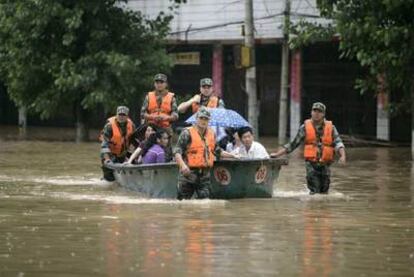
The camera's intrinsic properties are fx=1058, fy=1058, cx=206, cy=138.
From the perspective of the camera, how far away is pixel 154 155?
671 inches

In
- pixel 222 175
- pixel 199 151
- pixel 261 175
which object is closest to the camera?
pixel 199 151

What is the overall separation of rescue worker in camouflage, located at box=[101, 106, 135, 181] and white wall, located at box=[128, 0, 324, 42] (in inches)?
575

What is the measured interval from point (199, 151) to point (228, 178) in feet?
3.08

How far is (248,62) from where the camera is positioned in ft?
86.1

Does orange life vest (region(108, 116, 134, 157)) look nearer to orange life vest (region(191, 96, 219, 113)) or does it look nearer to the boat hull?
orange life vest (region(191, 96, 219, 113))

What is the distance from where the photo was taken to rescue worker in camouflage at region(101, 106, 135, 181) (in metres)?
18.9

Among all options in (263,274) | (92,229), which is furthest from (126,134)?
(263,274)

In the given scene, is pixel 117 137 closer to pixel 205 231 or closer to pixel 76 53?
pixel 205 231

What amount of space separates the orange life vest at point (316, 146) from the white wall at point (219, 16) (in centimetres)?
1671

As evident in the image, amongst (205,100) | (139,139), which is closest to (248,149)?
(205,100)

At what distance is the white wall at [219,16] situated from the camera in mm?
33688

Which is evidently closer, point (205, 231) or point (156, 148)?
point (205, 231)

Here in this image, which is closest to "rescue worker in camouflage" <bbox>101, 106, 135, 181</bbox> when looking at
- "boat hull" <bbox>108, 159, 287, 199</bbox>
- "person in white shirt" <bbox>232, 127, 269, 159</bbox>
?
"boat hull" <bbox>108, 159, 287, 199</bbox>

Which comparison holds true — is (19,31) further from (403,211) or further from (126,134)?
(403,211)
